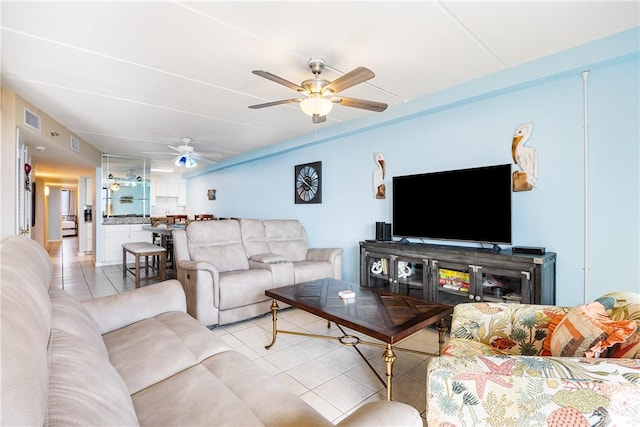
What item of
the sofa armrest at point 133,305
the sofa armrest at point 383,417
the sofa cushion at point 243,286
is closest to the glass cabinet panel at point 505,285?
the sofa armrest at point 383,417

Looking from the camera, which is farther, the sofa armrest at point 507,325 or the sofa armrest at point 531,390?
the sofa armrest at point 507,325

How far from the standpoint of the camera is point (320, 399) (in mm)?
1940

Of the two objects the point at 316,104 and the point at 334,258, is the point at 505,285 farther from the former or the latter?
the point at 316,104

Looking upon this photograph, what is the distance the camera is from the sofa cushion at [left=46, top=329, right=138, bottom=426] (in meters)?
0.65

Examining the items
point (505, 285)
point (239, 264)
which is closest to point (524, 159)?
point (505, 285)

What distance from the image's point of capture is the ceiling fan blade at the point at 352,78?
2.04 m

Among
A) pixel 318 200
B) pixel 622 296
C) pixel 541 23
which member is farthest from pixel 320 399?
pixel 318 200

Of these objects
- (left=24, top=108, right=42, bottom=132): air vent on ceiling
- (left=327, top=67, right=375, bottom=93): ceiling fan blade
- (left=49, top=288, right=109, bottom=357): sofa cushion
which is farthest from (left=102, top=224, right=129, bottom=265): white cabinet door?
(left=327, top=67, right=375, bottom=93): ceiling fan blade

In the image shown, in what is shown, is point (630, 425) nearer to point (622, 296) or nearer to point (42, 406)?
point (622, 296)

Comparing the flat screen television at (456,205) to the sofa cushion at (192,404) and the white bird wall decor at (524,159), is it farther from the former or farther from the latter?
the sofa cushion at (192,404)

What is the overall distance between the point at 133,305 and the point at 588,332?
7.77ft

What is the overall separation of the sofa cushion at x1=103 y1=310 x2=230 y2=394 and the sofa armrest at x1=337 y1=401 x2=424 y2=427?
3.01ft

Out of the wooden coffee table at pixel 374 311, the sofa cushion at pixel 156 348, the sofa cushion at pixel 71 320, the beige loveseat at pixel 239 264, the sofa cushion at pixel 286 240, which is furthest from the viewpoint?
the sofa cushion at pixel 286 240

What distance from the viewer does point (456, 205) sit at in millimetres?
3078
